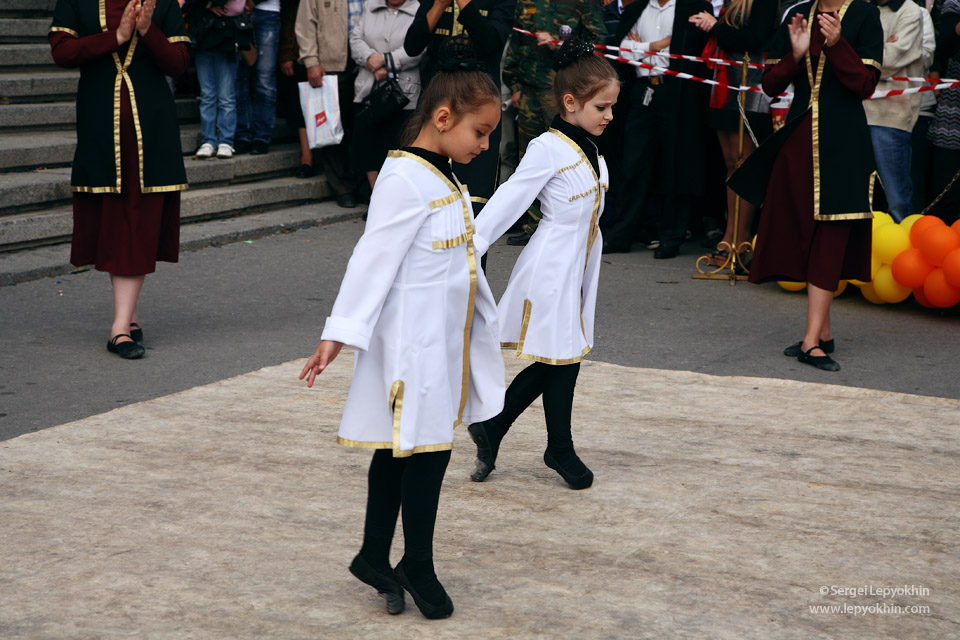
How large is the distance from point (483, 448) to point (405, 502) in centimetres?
122

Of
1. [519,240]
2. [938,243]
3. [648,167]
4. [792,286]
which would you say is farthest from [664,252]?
Answer: [938,243]

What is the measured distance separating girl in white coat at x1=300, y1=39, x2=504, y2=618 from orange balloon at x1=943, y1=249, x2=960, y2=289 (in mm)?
4687

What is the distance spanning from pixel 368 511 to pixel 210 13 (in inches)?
300

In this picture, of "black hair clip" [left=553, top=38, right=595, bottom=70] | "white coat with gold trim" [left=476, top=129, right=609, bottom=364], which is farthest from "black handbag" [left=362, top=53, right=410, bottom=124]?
"white coat with gold trim" [left=476, top=129, right=609, bottom=364]

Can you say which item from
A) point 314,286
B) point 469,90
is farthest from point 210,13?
point 469,90

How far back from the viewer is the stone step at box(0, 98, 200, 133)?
9766 millimetres

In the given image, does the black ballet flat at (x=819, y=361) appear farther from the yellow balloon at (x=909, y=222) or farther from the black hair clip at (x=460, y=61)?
the black hair clip at (x=460, y=61)

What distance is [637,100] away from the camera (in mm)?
9383

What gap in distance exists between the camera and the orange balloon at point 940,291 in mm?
7211

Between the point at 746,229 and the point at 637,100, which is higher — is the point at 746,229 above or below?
below

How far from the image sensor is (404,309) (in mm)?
3240

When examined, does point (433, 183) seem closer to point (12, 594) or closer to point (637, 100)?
point (12, 594)

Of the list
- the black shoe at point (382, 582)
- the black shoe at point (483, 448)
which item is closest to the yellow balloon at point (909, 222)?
the black shoe at point (483, 448)

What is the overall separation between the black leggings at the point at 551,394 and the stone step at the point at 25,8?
8753 millimetres
